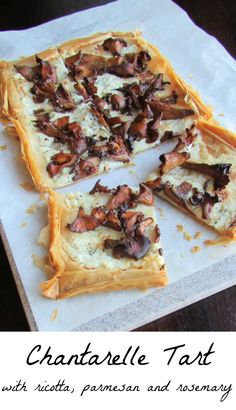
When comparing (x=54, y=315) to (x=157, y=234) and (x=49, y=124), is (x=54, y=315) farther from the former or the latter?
(x=49, y=124)

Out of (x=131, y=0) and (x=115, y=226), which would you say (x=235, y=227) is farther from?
(x=131, y=0)

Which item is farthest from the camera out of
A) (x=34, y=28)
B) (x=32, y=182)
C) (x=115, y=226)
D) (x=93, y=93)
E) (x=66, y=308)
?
(x=34, y=28)

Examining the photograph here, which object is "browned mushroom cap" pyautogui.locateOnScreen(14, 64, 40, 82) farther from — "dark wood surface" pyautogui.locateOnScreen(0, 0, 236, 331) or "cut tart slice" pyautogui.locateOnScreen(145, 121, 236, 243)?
"cut tart slice" pyautogui.locateOnScreen(145, 121, 236, 243)

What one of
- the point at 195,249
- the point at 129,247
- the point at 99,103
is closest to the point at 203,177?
the point at 195,249

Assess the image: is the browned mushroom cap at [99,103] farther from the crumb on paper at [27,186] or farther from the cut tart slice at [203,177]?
the crumb on paper at [27,186]

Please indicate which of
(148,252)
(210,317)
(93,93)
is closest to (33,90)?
(93,93)

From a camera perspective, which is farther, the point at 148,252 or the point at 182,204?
the point at 182,204
